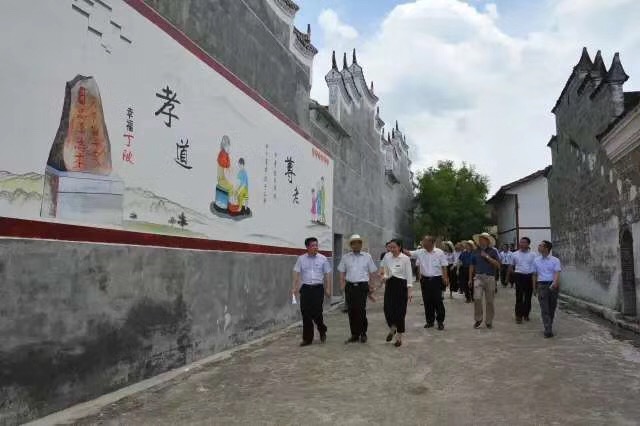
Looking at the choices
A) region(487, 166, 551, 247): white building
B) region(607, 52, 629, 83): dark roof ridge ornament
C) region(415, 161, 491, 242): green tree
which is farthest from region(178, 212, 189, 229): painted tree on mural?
region(415, 161, 491, 242): green tree

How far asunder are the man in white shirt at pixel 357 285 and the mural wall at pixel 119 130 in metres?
1.71

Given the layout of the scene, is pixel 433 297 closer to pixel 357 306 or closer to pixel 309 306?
pixel 357 306

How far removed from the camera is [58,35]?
471cm

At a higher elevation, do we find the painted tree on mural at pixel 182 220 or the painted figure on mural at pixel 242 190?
the painted figure on mural at pixel 242 190

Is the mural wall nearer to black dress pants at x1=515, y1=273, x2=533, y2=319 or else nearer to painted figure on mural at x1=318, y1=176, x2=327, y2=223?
painted figure on mural at x1=318, y1=176, x2=327, y2=223

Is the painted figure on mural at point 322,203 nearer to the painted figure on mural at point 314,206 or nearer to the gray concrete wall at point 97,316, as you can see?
the painted figure on mural at point 314,206

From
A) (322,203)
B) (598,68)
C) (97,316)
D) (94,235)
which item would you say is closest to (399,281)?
(97,316)

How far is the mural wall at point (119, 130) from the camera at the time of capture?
4.36m

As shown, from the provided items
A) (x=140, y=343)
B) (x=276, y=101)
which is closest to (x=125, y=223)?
(x=140, y=343)

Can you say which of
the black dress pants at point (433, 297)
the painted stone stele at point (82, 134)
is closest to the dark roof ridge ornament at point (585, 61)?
the black dress pants at point (433, 297)

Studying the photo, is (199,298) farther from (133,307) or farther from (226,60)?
(226,60)

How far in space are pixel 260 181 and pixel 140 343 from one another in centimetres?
414

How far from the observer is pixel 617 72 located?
10781mm

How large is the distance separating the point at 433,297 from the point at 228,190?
162 inches
